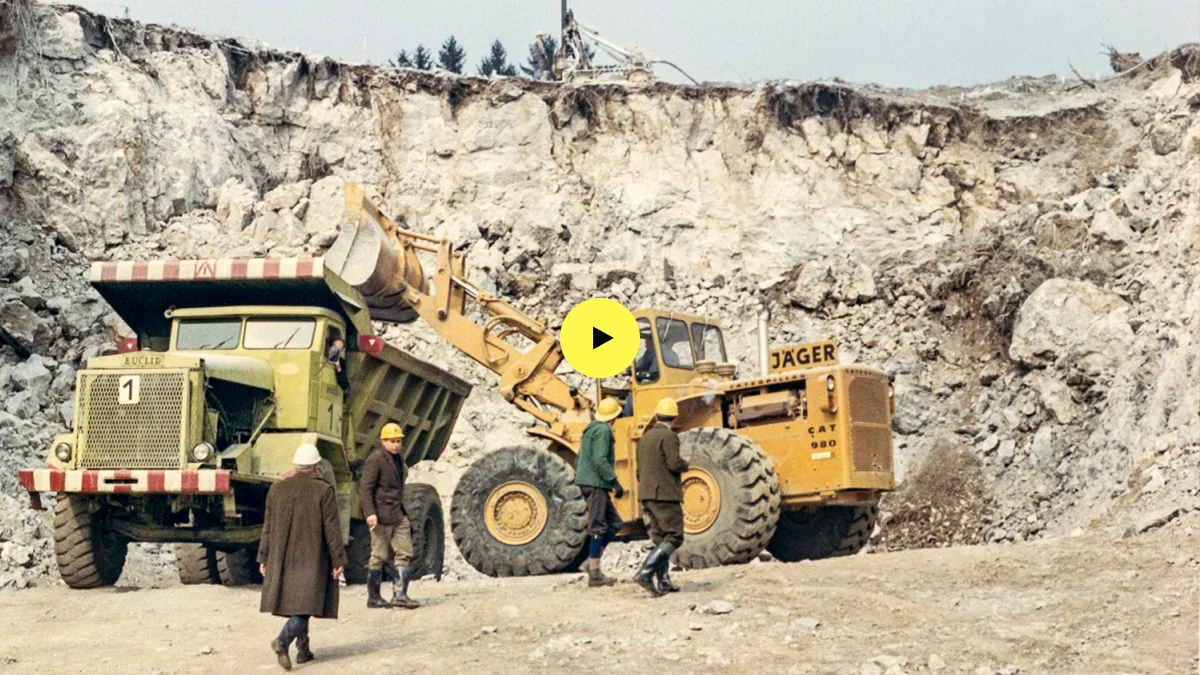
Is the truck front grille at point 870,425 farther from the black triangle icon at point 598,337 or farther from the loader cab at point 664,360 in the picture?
the black triangle icon at point 598,337

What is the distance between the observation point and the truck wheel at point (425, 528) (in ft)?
52.5

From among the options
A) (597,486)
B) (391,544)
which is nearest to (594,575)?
(597,486)

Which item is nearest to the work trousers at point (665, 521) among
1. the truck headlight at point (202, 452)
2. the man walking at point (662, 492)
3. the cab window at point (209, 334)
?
the man walking at point (662, 492)

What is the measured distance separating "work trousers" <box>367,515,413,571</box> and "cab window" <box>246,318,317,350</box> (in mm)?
3079

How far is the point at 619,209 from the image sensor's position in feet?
95.8

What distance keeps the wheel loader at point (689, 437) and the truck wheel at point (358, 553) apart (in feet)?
3.11

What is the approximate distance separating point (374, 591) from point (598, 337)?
5.10 metres

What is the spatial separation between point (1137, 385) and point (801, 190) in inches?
413

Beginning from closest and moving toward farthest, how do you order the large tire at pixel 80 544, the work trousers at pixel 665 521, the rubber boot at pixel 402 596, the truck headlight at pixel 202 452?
the work trousers at pixel 665 521, the rubber boot at pixel 402 596, the truck headlight at pixel 202 452, the large tire at pixel 80 544

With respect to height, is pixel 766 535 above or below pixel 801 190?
below

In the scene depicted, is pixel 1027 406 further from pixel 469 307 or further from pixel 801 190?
pixel 469 307

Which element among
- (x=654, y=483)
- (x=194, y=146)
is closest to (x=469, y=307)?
(x=194, y=146)

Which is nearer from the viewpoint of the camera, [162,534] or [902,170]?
[162,534]

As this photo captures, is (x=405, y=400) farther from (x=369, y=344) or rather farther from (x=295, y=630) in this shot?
(x=295, y=630)
